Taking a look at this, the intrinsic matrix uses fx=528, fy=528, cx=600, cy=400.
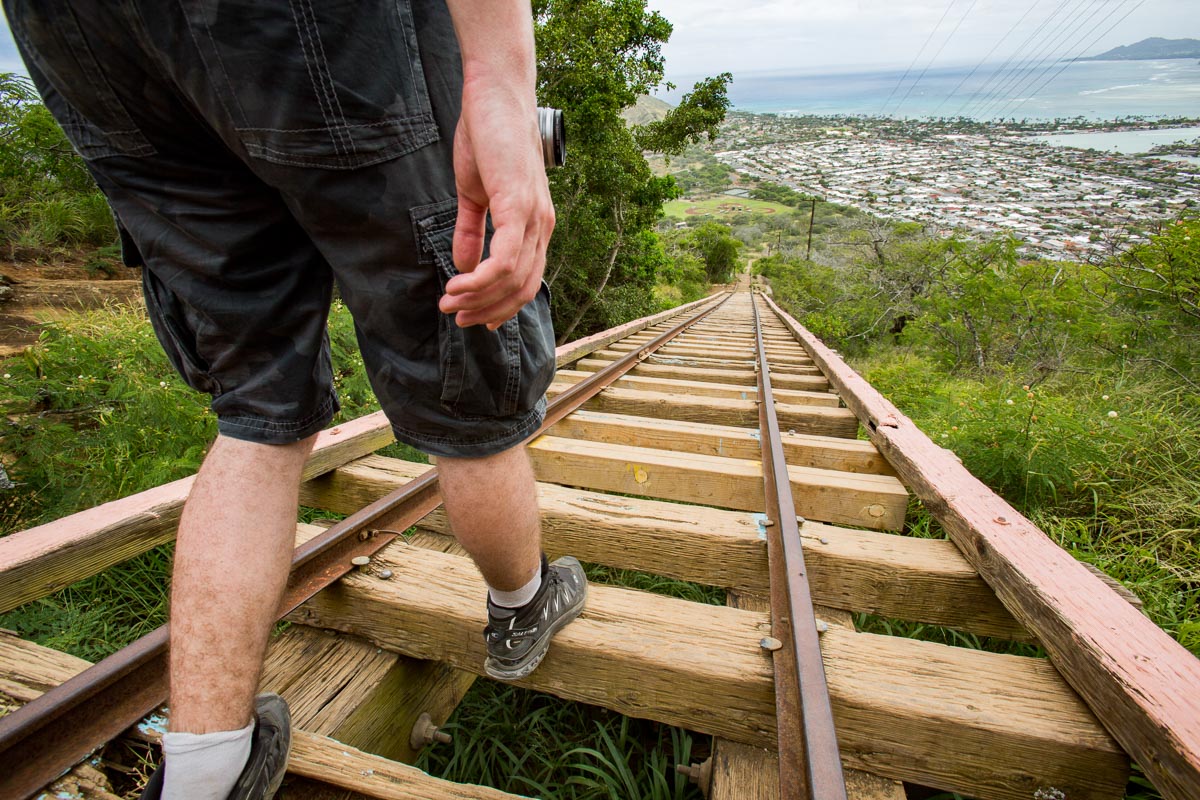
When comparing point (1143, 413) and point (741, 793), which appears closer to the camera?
point (741, 793)

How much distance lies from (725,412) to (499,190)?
2721mm

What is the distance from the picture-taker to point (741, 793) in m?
0.98

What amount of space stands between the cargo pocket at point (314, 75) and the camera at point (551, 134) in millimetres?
244

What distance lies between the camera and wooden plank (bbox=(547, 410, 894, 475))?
2455 mm

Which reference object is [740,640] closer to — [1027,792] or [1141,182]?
[1027,792]

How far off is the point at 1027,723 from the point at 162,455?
8.92 ft

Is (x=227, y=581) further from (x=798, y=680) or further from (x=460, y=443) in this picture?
(x=798, y=680)

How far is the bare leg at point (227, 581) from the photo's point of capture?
0.81m

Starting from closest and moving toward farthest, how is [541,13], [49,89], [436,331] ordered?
[49,89]
[436,331]
[541,13]

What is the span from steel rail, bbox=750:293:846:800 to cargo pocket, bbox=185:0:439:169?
114 centimetres

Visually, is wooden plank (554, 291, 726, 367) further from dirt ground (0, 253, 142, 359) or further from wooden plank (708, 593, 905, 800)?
dirt ground (0, 253, 142, 359)

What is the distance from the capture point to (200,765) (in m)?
0.77

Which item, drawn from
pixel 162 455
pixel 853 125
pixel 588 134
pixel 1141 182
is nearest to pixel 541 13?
pixel 588 134

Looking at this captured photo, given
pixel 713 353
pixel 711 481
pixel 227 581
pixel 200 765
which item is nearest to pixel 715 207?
pixel 713 353
